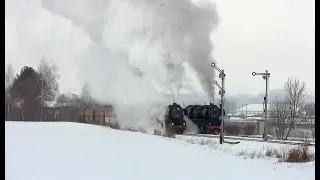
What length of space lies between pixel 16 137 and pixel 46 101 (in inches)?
1347

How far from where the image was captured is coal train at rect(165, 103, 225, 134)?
3431 centimetres

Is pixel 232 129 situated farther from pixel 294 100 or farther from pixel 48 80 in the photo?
pixel 48 80

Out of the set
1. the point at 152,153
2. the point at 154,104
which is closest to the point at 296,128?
the point at 154,104

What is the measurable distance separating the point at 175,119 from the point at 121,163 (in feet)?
73.8

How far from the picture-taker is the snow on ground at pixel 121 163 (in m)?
10.3

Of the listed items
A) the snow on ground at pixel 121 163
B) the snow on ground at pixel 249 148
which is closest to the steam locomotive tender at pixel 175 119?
the snow on ground at pixel 249 148

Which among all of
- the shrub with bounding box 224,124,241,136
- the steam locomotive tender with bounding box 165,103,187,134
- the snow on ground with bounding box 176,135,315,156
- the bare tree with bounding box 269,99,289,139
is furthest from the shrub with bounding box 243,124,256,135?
the snow on ground with bounding box 176,135,315,156

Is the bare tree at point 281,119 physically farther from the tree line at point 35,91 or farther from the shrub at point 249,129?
the tree line at point 35,91

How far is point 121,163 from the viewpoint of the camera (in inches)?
480

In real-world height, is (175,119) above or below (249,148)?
above

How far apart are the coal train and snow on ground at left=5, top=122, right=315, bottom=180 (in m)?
17.6

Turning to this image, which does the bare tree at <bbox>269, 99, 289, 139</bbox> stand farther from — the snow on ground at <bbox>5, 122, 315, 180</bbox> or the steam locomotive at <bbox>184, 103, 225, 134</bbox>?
the snow on ground at <bbox>5, 122, 315, 180</bbox>

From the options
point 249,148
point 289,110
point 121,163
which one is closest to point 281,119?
point 289,110

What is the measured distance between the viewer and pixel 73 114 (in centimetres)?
4603
